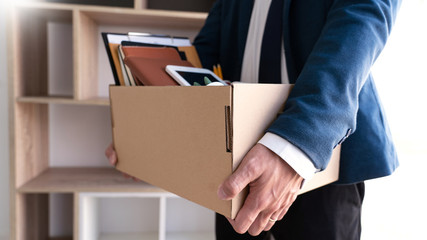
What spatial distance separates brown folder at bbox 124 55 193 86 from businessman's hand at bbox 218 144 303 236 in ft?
0.81

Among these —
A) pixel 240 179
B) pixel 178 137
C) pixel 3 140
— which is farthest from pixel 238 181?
pixel 3 140

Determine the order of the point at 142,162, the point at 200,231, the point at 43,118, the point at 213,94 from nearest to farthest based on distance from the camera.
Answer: the point at 213,94, the point at 142,162, the point at 43,118, the point at 200,231

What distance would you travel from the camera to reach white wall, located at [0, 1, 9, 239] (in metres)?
1.61

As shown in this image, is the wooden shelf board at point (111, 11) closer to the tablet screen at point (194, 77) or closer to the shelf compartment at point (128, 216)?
the tablet screen at point (194, 77)

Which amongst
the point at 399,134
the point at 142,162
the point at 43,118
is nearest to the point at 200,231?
→ the point at 43,118

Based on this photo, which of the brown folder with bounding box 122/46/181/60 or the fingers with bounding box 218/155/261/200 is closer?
the fingers with bounding box 218/155/261/200

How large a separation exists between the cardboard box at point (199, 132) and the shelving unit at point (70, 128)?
2.50 feet

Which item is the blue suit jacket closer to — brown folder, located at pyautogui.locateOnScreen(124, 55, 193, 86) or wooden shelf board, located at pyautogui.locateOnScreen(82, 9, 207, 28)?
brown folder, located at pyautogui.locateOnScreen(124, 55, 193, 86)

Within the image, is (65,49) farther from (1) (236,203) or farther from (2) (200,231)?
(1) (236,203)

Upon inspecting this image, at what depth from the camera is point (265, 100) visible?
1.63ft

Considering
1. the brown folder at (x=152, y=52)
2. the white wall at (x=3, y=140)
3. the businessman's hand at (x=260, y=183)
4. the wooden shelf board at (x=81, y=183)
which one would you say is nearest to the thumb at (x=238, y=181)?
the businessman's hand at (x=260, y=183)

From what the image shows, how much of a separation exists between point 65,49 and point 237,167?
146cm

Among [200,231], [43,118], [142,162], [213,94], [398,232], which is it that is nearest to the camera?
[213,94]

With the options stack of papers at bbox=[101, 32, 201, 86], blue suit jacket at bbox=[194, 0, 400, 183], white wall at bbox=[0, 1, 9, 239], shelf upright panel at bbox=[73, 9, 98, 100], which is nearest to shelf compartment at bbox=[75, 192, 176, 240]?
white wall at bbox=[0, 1, 9, 239]
